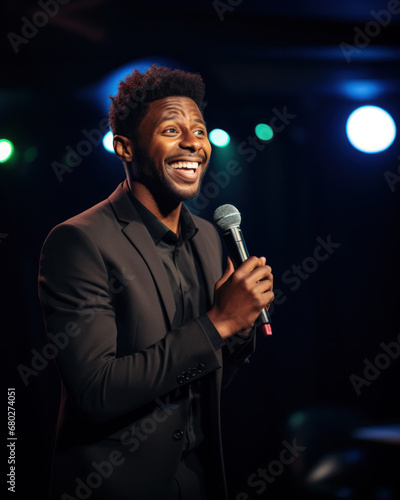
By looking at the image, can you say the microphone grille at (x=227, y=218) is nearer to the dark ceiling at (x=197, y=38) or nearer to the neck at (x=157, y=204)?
the neck at (x=157, y=204)

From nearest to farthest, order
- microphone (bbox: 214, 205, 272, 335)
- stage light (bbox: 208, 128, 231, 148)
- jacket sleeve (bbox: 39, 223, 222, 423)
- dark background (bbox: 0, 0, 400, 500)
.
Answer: jacket sleeve (bbox: 39, 223, 222, 423) → microphone (bbox: 214, 205, 272, 335) → dark background (bbox: 0, 0, 400, 500) → stage light (bbox: 208, 128, 231, 148)

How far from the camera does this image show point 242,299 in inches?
46.5

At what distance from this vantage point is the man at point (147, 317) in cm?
118

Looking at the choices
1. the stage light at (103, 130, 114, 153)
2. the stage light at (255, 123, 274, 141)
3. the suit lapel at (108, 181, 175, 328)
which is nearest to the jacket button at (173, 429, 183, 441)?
the suit lapel at (108, 181, 175, 328)

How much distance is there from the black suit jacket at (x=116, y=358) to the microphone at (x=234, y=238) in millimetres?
195

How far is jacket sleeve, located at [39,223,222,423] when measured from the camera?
115cm

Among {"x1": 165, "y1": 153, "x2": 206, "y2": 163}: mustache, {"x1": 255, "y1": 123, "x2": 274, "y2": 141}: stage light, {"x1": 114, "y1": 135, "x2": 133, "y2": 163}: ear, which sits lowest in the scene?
{"x1": 165, "y1": 153, "x2": 206, "y2": 163}: mustache

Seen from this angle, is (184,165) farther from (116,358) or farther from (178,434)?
(178,434)

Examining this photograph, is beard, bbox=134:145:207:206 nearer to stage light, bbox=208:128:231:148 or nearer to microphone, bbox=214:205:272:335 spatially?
microphone, bbox=214:205:272:335

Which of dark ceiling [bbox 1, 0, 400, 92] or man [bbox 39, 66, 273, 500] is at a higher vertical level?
dark ceiling [bbox 1, 0, 400, 92]

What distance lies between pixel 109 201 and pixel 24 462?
2.49m

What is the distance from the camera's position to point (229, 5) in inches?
92.7

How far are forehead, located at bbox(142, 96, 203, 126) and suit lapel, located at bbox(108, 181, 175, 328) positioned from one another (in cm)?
34

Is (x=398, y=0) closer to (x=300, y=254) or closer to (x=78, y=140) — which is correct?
(x=300, y=254)
